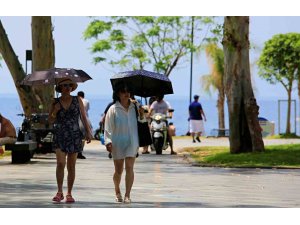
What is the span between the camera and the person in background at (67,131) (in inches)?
648

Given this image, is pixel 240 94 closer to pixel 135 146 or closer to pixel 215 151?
pixel 215 151

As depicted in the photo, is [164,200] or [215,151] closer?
[164,200]

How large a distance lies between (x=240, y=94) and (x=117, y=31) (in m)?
37.1

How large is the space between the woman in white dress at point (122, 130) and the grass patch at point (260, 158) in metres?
10.4

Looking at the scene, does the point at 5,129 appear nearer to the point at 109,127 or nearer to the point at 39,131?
the point at 109,127

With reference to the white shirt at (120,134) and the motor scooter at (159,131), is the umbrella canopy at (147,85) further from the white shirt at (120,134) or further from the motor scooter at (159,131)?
the motor scooter at (159,131)

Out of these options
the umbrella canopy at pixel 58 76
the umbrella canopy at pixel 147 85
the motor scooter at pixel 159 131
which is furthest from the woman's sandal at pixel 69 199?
the motor scooter at pixel 159 131

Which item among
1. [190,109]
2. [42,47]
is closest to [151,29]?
[190,109]

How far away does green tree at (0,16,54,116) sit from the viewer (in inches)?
1374

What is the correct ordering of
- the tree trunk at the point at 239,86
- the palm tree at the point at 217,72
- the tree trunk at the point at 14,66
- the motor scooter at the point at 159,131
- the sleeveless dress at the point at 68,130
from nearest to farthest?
the sleeveless dress at the point at 68,130, the tree trunk at the point at 239,86, the motor scooter at the point at 159,131, the tree trunk at the point at 14,66, the palm tree at the point at 217,72

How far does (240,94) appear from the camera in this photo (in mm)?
30109

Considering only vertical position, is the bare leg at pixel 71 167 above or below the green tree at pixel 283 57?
below

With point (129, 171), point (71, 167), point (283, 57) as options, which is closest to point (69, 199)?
point (71, 167)
